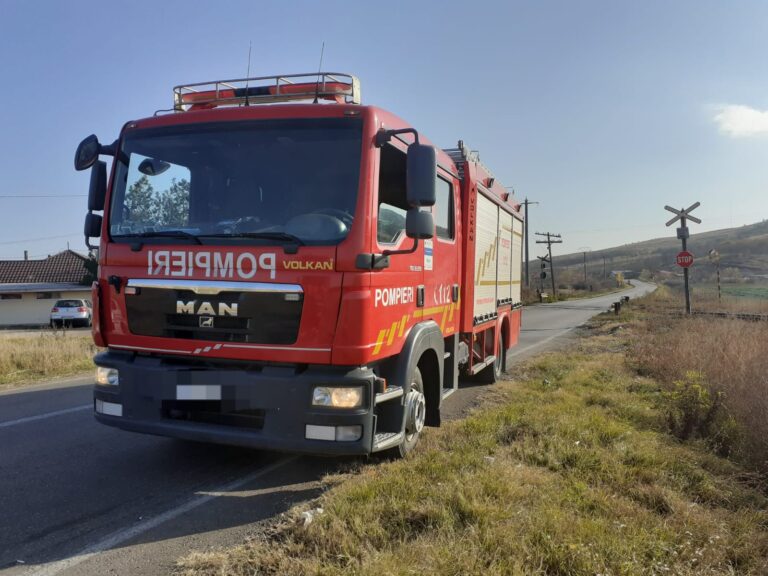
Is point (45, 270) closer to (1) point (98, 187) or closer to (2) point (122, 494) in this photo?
(1) point (98, 187)

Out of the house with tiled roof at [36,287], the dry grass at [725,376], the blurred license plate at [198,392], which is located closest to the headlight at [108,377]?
the blurred license plate at [198,392]

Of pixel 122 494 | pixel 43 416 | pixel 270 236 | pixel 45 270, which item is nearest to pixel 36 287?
pixel 45 270

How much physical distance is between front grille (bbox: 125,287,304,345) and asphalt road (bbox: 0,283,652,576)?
3.78ft

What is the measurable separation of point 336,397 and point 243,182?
1.70 meters

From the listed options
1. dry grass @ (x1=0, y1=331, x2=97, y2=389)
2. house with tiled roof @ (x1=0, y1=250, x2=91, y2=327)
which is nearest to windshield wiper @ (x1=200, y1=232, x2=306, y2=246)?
dry grass @ (x1=0, y1=331, x2=97, y2=389)

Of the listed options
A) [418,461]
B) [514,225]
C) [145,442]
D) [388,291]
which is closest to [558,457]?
[418,461]

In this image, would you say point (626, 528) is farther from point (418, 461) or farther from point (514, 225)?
point (514, 225)

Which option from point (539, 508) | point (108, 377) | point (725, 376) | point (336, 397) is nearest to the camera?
point (539, 508)

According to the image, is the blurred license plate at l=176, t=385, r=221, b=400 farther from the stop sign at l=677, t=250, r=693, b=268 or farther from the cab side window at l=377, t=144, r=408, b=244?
the stop sign at l=677, t=250, r=693, b=268

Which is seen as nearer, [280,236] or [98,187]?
[280,236]

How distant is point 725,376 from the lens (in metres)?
6.62

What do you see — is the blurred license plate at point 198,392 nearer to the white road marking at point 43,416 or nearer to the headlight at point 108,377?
the headlight at point 108,377

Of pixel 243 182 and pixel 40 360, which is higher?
pixel 243 182

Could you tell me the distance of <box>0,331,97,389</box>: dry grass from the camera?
980 cm
